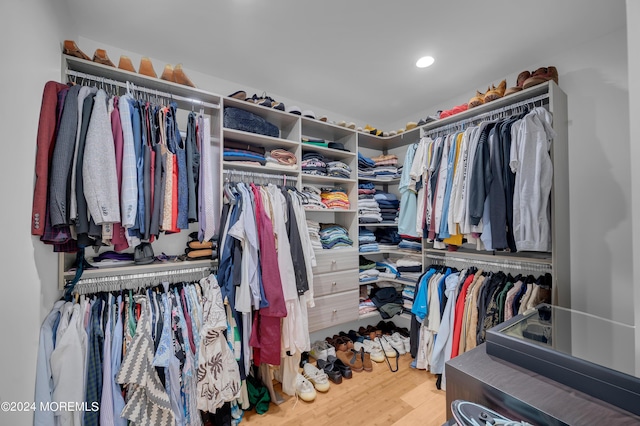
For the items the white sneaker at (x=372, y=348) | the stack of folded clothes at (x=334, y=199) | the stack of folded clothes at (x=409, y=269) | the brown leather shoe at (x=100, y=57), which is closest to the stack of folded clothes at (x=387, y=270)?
the stack of folded clothes at (x=409, y=269)

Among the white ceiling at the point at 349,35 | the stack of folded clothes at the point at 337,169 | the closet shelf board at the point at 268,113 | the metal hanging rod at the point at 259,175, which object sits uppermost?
the white ceiling at the point at 349,35

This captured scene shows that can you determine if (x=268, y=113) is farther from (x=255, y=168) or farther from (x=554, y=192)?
(x=554, y=192)

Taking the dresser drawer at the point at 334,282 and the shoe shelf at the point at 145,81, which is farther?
the dresser drawer at the point at 334,282

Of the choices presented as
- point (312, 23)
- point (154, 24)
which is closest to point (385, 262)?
point (312, 23)

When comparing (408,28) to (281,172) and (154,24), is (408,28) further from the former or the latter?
(154,24)

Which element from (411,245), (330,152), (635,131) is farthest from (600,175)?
(330,152)

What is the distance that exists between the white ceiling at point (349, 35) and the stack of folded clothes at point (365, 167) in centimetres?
76

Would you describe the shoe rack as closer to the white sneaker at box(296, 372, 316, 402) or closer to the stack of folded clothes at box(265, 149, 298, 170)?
the stack of folded clothes at box(265, 149, 298, 170)

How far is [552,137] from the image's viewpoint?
63.3 inches

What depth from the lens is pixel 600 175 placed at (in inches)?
66.6

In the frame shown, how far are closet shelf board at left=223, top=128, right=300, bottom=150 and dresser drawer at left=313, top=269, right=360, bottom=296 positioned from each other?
119 centimetres

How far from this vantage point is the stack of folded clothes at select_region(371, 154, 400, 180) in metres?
2.85

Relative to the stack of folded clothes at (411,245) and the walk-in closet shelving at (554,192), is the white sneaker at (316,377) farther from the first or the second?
the walk-in closet shelving at (554,192)

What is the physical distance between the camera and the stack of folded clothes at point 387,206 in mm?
2797
